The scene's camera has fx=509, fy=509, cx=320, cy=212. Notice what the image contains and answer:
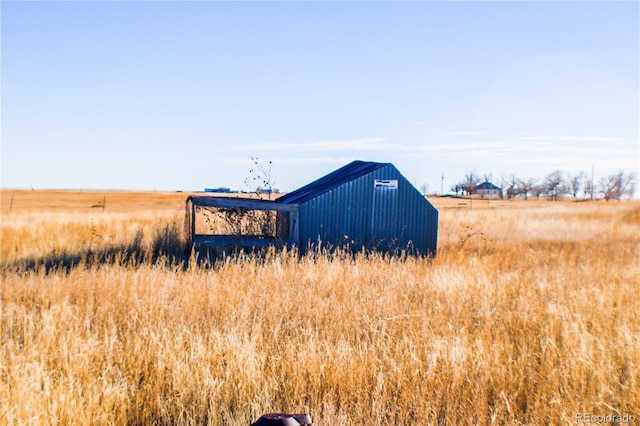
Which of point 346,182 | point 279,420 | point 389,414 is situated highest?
point 346,182

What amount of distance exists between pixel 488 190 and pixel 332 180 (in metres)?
86.4

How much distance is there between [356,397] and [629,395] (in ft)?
8.40

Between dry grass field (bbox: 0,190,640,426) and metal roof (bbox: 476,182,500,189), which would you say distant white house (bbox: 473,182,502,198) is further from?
dry grass field (bbox: 0,190,640,426)

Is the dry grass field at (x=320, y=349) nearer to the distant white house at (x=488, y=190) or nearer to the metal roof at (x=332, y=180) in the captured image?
the metal roof at (x=332, y=180)

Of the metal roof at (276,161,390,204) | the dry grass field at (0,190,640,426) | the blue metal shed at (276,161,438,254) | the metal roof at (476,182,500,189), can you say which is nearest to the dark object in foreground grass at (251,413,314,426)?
the dry grass field at (0,190,640,426)

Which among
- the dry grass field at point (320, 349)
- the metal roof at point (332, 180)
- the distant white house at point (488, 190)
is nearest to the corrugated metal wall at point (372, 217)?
the metal roof at point (332, 180)

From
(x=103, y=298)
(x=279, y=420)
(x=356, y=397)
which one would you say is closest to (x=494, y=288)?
(x=356, y=397)

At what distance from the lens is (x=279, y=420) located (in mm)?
2350

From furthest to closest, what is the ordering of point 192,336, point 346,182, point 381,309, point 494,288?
point 346,182 → point 494,288 → point 381,309 → point 192,336

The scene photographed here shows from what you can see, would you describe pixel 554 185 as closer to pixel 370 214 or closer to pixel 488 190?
pixel 488 190

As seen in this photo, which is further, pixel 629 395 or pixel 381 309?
pixel 381 309

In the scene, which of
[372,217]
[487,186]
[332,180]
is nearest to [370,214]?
[372,217]

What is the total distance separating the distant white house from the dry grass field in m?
88.1

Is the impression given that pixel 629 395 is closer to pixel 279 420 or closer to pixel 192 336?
pixel 279 420
